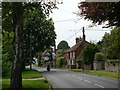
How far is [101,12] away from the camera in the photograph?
825 inches

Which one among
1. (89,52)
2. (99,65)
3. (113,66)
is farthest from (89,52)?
(113,66)

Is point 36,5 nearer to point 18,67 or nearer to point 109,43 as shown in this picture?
point 18,67

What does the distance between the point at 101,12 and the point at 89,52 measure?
44774 mm

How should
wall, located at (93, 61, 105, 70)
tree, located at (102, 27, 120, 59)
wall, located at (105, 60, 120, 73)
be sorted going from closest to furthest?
wall, located at (105, 60, 120, 73) < tree, located at (102, 27, 120, 59) < wall, located at (93, 61, 105, 70)

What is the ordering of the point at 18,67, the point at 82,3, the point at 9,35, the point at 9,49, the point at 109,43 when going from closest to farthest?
the point at 18,67, the point at 82,3, the point at 9,35, the point at 9,49, the point at 109,43

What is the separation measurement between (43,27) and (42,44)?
3537 millimetres

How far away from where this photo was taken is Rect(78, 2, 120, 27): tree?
2050 cm

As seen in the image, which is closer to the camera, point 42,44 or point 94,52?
point 94,52

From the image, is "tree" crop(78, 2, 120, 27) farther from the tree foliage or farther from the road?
the tree foliage

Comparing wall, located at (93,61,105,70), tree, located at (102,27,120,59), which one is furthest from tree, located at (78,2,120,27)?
wall, located at (93,61,105,70)

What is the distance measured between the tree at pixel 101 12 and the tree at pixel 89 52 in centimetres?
4286

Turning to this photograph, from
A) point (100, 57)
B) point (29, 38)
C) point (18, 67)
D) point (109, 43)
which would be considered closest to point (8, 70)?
point (18, 67)

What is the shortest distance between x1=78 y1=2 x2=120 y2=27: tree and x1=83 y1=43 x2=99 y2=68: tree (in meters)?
42.9

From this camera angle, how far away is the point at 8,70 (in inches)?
1152
